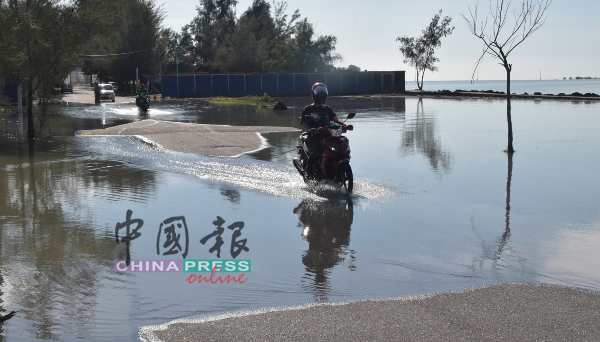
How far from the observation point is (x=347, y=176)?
9617 millimetres

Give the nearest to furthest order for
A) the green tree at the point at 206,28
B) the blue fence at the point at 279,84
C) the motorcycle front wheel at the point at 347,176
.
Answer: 1. the motorcycle front wheel at the point at 347,176
2. the blue fence at the point at 279,84
3. the green tree at the point at 206,28

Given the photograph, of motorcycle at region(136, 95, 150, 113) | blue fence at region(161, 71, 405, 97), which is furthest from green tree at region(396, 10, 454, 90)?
motorcycle at region(136, 95, 150, 113)

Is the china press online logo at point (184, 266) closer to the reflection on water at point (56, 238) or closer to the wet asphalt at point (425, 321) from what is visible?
the reflection on water at point (56, 238)

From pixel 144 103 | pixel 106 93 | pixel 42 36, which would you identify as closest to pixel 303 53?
pixel 106 93

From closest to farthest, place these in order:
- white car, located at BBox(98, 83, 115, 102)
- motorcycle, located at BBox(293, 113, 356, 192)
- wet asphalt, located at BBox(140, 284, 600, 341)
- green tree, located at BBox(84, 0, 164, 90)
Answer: wet asphalt, located at BBox(140, 284, 600, 341)
motorcycle, located at BBox(293, 113, 356, 192)
white car, located at BBox(98, 83, 115, 102)
green tree, located at BBox(84, 0, 164, 90)

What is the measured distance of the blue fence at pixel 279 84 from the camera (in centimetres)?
5869

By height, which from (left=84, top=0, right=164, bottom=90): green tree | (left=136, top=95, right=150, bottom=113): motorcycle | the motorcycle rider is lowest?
the motorcycle rider

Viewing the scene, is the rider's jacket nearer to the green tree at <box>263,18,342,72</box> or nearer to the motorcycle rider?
the motorcycle rider

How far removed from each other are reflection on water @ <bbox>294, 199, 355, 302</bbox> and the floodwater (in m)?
0.02

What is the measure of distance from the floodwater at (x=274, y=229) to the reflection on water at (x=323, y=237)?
25 mm

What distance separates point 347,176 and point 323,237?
2666 millimetres

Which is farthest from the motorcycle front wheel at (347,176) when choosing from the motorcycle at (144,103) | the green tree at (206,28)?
the green tree at (206,28)

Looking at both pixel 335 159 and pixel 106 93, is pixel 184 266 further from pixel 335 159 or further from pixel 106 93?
pixel 106 93

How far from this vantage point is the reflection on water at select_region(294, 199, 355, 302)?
5676 mm
